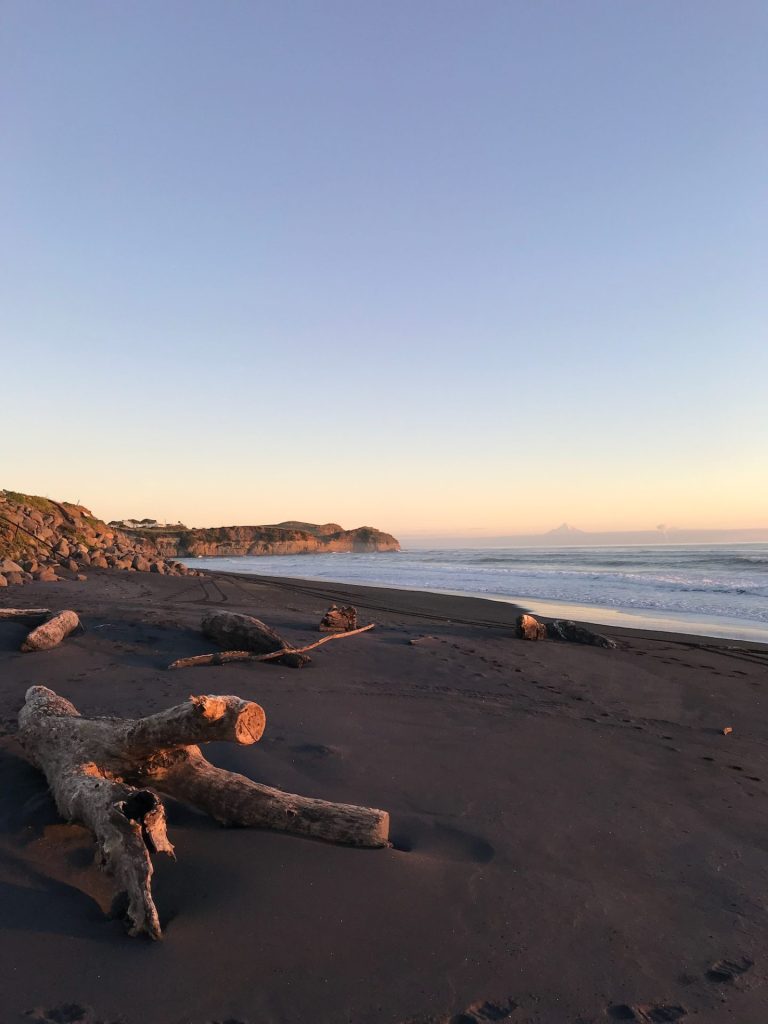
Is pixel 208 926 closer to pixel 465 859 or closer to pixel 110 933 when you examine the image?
pixel 110 933

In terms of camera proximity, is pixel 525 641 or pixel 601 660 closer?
pixel 601 660

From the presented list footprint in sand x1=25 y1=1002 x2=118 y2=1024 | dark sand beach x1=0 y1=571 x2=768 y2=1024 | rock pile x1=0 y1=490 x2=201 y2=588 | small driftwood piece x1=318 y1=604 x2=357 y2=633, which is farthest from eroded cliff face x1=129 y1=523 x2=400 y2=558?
footprint in sand x1=25 y1=1002 x2=118 y2=1024

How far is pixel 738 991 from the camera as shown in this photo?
8.05ft

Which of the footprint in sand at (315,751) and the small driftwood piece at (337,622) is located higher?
the small driftwood piece at (337,622)

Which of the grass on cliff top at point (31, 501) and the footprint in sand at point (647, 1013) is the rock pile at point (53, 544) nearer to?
the grass on cliff top at point (31, 501)

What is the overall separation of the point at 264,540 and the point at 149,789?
82.6m

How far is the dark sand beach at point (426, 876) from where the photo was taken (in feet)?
7.57

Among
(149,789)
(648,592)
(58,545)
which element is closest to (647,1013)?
(149,789)

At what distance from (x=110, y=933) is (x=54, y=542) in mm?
25390

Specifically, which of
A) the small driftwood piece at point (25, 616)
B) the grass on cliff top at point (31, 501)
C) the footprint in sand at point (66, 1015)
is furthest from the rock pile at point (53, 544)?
the footprint in sand at point (66, 1015)

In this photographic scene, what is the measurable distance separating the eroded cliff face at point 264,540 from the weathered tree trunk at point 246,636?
2321 inches

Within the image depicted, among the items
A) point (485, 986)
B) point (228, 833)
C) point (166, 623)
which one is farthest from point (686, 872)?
point (166, 623)

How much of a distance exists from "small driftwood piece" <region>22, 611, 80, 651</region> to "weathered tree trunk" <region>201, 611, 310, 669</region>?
65.6 inches

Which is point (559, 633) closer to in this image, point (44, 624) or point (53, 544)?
point (44, 624)
